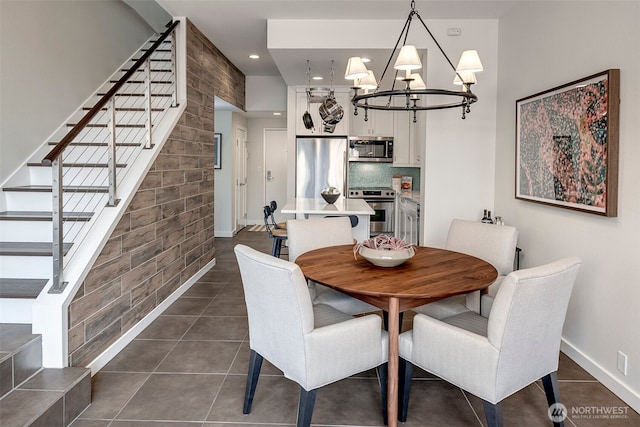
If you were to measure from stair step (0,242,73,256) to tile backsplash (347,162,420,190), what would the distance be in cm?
514

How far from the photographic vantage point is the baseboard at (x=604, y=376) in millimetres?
2191

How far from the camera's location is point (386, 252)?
227cm

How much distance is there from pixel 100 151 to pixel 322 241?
7.46 feet

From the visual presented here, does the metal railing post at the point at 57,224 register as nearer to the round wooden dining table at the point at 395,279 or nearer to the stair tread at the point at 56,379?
the stair tread at the point at 56,379

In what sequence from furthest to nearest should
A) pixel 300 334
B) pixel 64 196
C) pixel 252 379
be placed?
pixel 64 196, pixel 252 379, pixel 300 334

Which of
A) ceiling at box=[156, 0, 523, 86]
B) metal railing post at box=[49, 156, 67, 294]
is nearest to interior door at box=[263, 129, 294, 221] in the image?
ceiling at box=[156, 0, 523, 86]

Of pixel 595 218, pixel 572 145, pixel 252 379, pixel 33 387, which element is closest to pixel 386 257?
pixel 252 379

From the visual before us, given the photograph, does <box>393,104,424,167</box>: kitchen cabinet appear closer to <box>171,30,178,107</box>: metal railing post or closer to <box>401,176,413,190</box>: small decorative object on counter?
<box>401,176,413,190</box>: small decorative object on counter

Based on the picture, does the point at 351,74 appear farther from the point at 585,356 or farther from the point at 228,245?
the point at 228,245

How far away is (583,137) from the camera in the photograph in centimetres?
255

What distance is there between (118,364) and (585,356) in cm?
294

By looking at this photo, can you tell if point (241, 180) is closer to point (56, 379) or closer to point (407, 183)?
point (407, 183)

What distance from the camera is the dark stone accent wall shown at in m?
2.61

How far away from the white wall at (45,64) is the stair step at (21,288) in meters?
1.11
